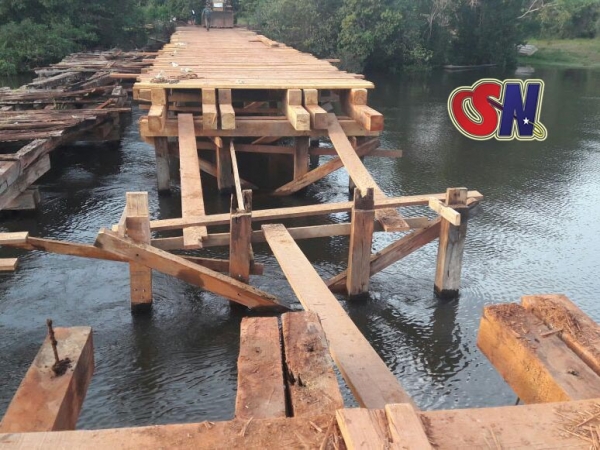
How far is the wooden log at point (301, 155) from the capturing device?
30.1 feet

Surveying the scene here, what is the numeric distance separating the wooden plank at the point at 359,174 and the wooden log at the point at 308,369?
12.3 ft

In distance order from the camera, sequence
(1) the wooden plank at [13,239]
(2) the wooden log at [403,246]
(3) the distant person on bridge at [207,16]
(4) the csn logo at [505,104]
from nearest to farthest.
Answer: (1) the wooden plank at [13,239], (2) the wooden log at [403,246], (4) the csn logo at [505,104], (3) the distant person on bridge at [207,16]

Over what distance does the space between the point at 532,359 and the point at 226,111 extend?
5.92m

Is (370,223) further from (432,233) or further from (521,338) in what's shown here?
(521,338)

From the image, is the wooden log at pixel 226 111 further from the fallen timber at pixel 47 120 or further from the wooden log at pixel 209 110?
the fallen timber at pixel 47 120

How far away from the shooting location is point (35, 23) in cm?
2536

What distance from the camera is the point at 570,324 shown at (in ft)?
7.06

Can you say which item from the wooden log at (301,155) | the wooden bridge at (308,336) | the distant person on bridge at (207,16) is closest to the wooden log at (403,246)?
the wooden bridge at (308,336)

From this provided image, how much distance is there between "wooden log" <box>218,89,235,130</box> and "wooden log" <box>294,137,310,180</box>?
5.36ft

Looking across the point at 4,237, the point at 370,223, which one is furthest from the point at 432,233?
the point at 4,237

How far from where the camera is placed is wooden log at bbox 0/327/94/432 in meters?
1.81

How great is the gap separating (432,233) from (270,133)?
2.97m

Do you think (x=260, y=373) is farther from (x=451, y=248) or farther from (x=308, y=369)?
(x=451, y=248)

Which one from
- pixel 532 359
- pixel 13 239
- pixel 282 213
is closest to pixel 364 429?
pixel 532 359
